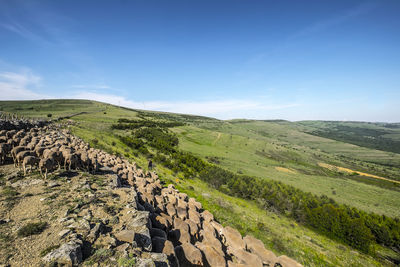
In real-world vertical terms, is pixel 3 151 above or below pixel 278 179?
above

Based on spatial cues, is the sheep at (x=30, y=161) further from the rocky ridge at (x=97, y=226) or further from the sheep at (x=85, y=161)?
the sheep at (x=85, y=161)

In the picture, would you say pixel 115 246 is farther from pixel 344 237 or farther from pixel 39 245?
pixel 344 237

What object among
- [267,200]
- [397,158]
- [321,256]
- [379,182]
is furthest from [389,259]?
[397,158]

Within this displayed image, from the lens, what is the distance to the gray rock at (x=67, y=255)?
270 inches

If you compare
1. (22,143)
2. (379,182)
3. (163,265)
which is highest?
(22,143)

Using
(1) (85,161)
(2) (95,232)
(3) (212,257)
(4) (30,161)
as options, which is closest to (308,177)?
(3) (212,257)

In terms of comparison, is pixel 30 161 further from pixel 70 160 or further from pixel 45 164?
pixel 70 160

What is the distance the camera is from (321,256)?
30.1 metres

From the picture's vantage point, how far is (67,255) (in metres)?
6.96

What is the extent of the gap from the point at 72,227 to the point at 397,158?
29452 centimetres

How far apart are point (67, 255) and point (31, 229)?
150 inches

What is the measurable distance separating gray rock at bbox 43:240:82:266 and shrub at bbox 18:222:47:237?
2.78 metres

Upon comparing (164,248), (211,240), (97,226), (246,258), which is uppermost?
(97,226)

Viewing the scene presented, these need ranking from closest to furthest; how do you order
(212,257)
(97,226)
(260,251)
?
(97,226), (212,257), (260,251)
